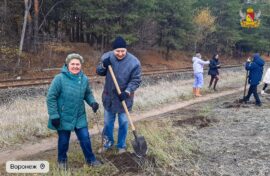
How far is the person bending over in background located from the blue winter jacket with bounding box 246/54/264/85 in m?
8.42

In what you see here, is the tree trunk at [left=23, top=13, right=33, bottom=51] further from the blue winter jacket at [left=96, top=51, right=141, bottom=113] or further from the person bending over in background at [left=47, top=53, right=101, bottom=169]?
the person bending over in background at [left=47, top=53, right=101, bottom=169]

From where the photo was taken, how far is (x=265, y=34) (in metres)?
51.5

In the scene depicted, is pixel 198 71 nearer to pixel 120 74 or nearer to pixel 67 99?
pixel 120 74

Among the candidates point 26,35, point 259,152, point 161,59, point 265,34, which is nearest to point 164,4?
point 161,59

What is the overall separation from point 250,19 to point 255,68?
121ft

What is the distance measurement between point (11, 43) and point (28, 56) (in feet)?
5.39

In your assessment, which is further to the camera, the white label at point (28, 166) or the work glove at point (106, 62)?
the work glove at point (106, 62)

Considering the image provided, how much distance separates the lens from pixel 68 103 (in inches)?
217

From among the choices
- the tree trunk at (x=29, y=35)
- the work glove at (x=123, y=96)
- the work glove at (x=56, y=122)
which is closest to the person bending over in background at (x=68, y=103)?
the work glove at (x=56, y=122)

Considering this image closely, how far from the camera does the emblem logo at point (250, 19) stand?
1838 inches

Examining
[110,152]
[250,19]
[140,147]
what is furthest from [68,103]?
[250,19]

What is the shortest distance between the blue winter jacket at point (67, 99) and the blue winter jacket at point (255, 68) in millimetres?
8530

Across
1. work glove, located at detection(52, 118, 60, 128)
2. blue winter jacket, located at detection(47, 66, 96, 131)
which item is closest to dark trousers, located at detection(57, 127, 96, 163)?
blue winter jacket, located at detection(47, 66, 96, 131)

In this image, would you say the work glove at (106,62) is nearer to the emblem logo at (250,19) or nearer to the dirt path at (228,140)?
the dirt path at (228,140)
